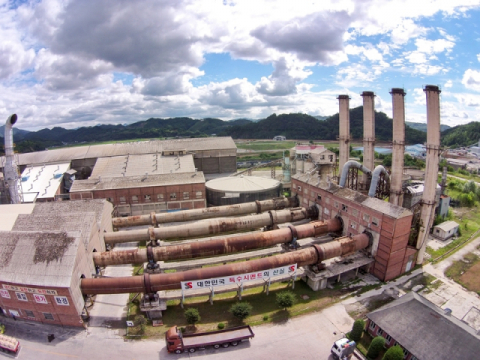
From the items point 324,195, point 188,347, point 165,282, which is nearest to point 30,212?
point 165,282

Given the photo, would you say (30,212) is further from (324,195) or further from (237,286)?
(324,195)

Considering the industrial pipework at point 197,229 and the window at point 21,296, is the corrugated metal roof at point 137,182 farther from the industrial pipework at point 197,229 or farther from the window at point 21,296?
the window at point 21,296

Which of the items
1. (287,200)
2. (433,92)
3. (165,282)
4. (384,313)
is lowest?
(384,313)

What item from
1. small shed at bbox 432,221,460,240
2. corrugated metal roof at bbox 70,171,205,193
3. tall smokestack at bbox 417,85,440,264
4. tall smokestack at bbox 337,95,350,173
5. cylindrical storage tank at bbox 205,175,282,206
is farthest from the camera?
cylindrical storage tank at bbox 205,175,282,206

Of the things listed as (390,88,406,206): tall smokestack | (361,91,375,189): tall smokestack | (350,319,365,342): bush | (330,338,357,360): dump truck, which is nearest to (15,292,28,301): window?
(330,338,357,360): dump truck

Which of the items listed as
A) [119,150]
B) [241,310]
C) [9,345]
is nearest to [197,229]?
[241,310]

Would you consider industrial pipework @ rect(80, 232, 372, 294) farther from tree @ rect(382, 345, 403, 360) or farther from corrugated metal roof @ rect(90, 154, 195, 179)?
corrugated metal roof @ rect(90, 154, 195, 179)
